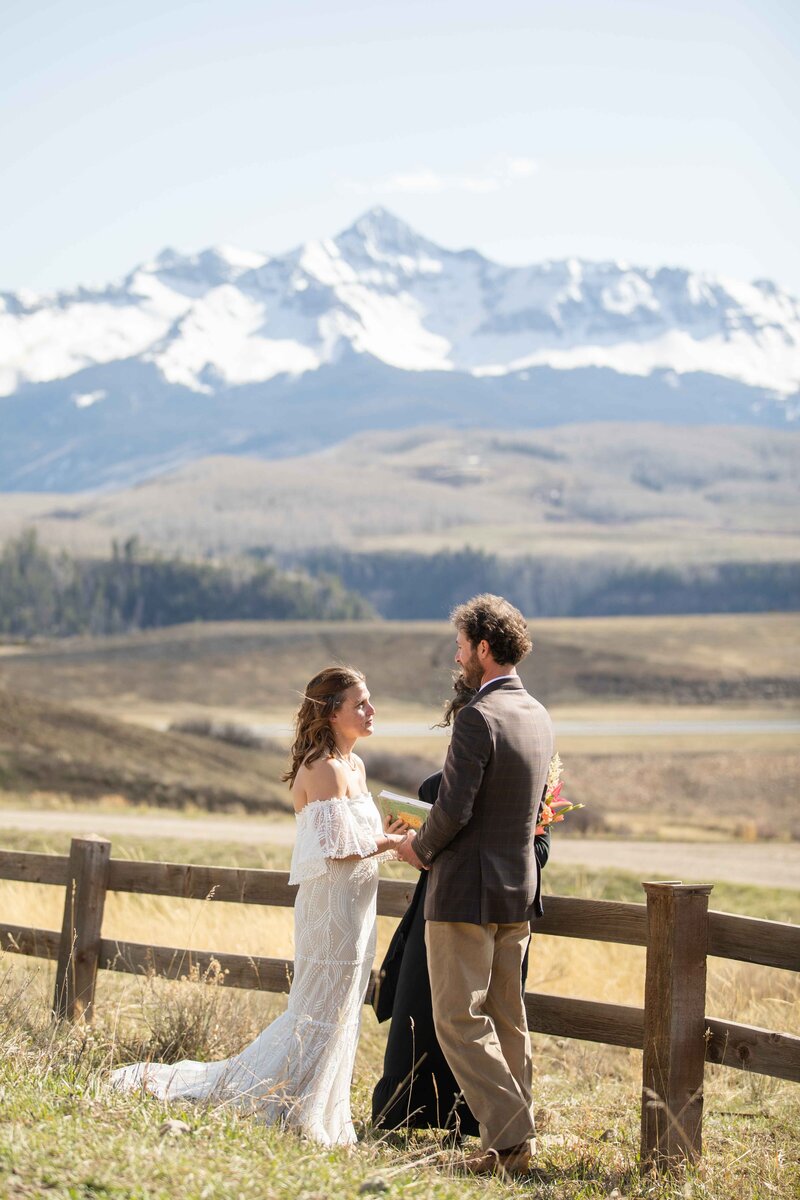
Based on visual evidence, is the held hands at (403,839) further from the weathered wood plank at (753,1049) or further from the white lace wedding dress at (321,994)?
the weathered wood plank at (753,1049)

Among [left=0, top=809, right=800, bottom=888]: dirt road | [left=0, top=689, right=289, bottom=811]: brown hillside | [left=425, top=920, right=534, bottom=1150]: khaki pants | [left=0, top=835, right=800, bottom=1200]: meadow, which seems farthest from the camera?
[left=0, top=689, right=289, bottom=811]: brown hillside

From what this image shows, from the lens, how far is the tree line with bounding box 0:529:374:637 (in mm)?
143500

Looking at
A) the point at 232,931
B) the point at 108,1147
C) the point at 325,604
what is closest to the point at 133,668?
the point at 325,604

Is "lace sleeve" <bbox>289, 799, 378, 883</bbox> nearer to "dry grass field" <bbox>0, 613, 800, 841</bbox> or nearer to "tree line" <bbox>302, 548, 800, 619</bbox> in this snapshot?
"dry grass field" <bbox>0, 613, 800, 841</bbox>

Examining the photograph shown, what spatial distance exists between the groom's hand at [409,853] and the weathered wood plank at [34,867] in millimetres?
2456

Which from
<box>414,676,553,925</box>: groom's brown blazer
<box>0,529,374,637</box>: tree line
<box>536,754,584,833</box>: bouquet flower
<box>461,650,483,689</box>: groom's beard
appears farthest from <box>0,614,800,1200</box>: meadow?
<box>0,529,374,637</box>: tree line

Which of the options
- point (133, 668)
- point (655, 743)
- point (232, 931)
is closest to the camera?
point (232, 931)

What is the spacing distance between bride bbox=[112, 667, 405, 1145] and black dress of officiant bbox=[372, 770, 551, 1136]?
18 cm

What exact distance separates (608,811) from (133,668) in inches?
2013

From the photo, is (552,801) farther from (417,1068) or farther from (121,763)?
(121,763)

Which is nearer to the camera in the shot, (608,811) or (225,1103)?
(225,1103)

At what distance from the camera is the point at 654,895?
5.90 metres

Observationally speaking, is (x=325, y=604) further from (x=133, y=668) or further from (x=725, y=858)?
(x=725, y=858)

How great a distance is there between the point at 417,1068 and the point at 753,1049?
4.52ft
